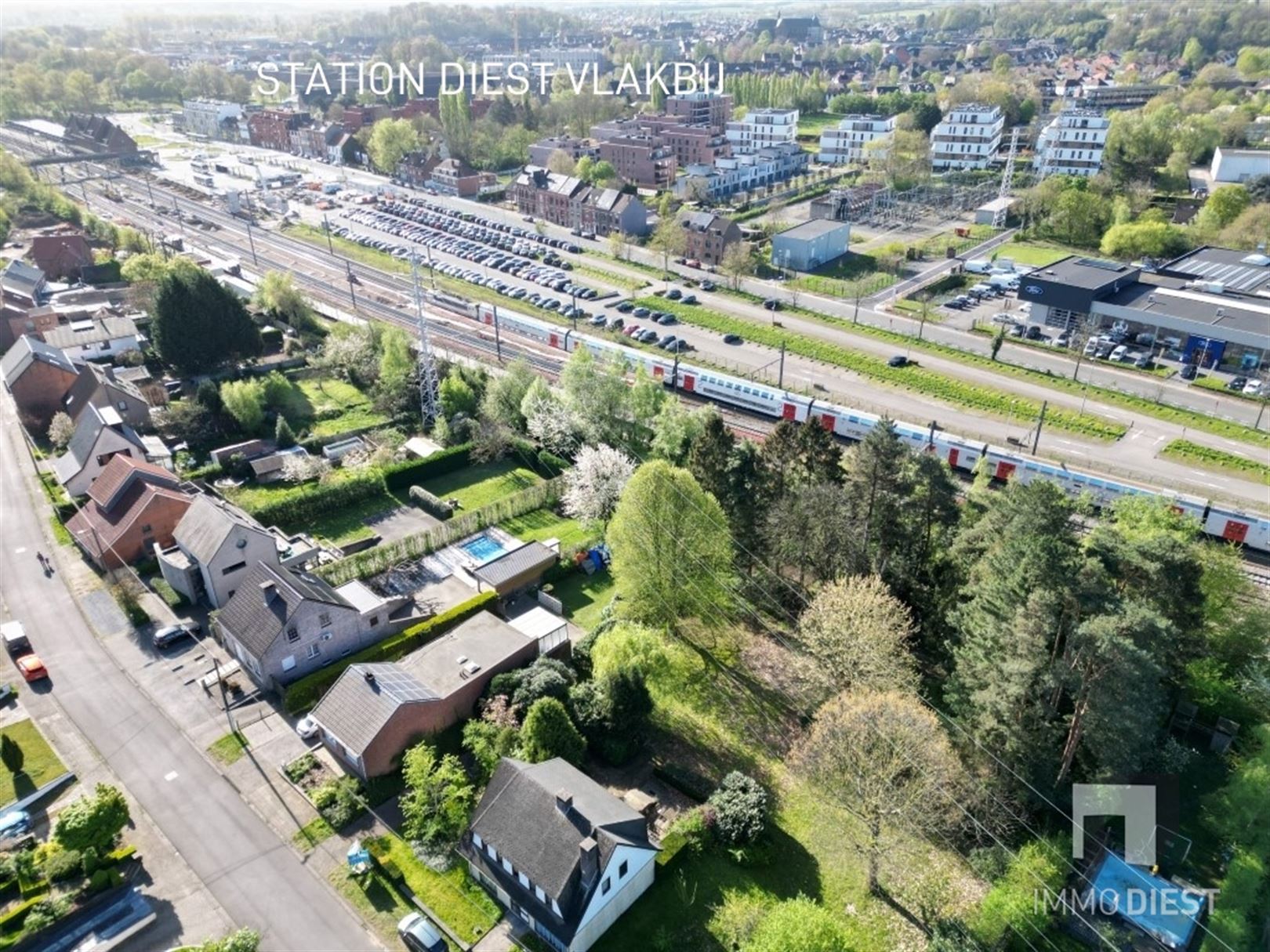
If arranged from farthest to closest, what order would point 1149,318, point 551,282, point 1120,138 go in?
point 1120,138 → point 551,282 → point 1149,318

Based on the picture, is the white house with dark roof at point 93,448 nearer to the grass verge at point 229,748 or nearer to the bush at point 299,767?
the grass verge at point 229,748

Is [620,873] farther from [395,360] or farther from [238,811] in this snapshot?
[395,360]

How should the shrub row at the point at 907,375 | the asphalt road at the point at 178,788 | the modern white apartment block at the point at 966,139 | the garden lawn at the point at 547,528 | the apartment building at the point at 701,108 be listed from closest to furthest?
the asphalt road at the point at 178,788, the garden lawn at the point at 547,528, the shrub row at the point at 907,375, the modern white apartment block at the point at 966,139, the apartment building at the point at 701,108

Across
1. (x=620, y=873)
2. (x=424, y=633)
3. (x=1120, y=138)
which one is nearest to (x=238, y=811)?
(x=424, y=633)

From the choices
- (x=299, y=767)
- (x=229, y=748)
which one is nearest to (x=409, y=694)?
(x=299, y=767)

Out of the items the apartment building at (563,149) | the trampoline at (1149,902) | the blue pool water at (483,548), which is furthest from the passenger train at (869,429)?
the apartment building at (563,149)

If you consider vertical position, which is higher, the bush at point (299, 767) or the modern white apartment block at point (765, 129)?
the modern white apartment block at point (765, 129)
